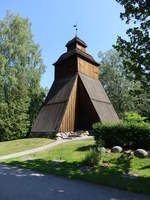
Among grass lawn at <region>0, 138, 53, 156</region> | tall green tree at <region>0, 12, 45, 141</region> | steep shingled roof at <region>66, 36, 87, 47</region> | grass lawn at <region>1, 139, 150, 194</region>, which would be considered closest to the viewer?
grass lawn at <region>1, 139, 150, 194</region>

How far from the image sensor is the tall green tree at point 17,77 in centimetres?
2423

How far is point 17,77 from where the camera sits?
27297mm

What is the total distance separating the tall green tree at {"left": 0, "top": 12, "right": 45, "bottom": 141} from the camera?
24.2 metres

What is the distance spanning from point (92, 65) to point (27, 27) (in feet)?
41.5

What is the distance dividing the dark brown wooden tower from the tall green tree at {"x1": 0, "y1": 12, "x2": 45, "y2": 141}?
3852mm

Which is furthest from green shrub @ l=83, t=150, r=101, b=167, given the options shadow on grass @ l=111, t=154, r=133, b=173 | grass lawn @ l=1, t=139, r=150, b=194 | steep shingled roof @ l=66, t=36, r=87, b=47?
steep shingled roof @ l=66, t=36, r=87, b=47

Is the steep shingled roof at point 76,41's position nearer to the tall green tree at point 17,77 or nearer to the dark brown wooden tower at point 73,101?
the dark brown wooden tower at point 73,101

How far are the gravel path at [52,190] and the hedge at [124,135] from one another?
6258 millimetres

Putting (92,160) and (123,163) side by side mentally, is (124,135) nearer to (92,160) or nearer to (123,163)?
(123,163)

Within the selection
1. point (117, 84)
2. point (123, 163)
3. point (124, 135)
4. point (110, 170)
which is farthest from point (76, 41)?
point (110, 170)

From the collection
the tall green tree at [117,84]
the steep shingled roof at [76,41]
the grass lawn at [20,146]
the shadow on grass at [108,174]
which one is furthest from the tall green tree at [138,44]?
the tall green tree at [117,84]

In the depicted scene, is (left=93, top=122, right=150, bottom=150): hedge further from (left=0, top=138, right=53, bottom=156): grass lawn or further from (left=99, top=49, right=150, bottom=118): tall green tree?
(left=99, top=49, right=150, bottom=118): tall green tree

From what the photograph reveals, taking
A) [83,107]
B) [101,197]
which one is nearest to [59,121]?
[83,107]

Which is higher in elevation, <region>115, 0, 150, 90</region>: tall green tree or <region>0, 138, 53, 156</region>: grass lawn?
<region>115, 0, 150, 90</region>: tall green tree
